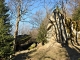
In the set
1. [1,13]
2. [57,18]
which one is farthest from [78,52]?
[1,13]

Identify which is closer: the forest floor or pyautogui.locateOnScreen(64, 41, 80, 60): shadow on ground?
pyautogui.locateOnScreen(64, 41, 80, 60): shadow on ground

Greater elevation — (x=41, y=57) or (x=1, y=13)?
(x=1, y=13)

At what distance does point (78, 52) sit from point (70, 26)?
15.7 feet

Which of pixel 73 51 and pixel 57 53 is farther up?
pixel 73 51

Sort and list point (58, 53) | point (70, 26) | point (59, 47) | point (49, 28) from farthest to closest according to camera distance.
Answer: point (49, 28), point (70, 26), point (59, 47), point (58, 53)

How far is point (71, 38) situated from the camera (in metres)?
23.5

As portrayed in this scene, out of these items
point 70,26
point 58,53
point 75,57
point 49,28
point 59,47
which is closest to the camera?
point 75,57

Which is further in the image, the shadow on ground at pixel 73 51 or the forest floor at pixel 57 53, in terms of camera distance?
the forest floor at pixel 57 53

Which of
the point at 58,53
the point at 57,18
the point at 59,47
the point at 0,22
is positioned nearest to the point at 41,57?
the point at 58,53

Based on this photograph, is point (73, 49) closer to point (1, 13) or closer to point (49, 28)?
point (49, 28)

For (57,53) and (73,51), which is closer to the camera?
(57,53)

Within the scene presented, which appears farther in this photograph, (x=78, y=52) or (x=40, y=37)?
(x=40, y=37)

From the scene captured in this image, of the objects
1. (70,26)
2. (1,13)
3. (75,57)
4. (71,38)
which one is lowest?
(75,57)

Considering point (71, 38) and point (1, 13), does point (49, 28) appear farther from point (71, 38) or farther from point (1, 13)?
point (1, 13)
